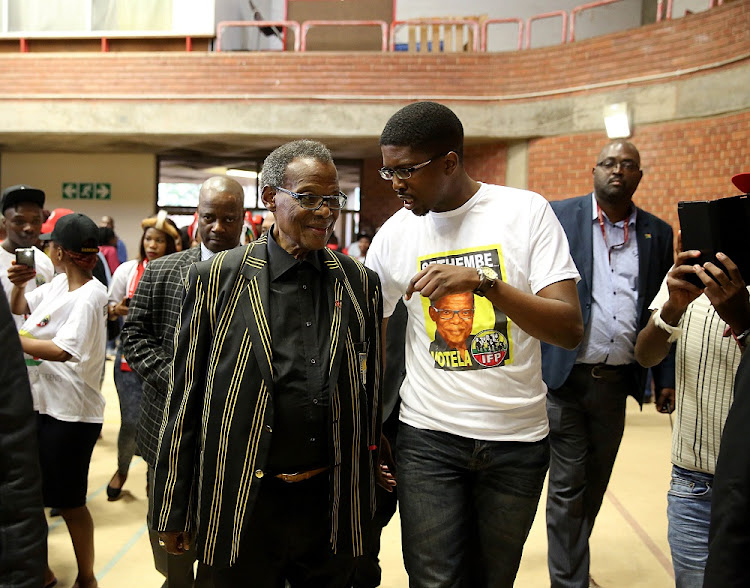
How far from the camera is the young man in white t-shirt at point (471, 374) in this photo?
2.39 meters

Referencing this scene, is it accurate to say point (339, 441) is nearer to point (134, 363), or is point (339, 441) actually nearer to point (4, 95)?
point (134, 363)

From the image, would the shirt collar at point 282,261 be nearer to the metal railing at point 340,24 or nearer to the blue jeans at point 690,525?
the blue jeans at point 690,525

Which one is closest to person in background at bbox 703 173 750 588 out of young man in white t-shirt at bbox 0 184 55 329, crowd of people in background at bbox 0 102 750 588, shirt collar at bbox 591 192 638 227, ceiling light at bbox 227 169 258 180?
crowd of people in background at bbox 0 102 750 588

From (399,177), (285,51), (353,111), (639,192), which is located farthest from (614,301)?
(285,51)

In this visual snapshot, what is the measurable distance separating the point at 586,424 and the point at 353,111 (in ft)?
30.6

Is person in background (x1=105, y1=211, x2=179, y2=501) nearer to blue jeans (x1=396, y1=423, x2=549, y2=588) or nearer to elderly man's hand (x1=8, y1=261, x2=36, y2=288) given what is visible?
elderly man's hand (x1=8, y1=261, x2=36, y2=288)

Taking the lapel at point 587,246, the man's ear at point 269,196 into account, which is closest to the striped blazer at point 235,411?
the man's ear at point 269,196

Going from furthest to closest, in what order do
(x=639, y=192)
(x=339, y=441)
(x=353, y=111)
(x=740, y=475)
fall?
(x=353, y=111)
(x=639, y=192)
(x=339, y=441)
(x=740, y=475)

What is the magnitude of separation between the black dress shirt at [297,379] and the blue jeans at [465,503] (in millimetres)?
393

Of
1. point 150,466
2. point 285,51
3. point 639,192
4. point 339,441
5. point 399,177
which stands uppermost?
point 285,51

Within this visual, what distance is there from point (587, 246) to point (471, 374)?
1496 mm

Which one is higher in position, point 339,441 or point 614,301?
point 614,301

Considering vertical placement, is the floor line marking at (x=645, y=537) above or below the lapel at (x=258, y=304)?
below

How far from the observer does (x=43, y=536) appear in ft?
4.38
